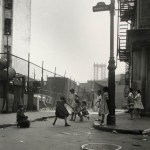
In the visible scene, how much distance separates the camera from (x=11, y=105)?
22453 mm

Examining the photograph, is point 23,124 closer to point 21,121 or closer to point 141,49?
point 21,121

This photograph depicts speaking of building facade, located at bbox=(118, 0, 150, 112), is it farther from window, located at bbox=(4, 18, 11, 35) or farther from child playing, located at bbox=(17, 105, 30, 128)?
window, located at bbox=(4, 18, 11, 35)

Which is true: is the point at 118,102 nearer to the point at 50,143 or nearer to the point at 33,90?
the point at 33,90

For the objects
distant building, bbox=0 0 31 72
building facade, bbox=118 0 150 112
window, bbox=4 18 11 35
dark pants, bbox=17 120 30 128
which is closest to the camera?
dark pants, bbox=17 120 30 128

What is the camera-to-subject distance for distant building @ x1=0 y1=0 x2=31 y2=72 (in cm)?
4688

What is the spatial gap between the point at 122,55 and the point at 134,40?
9510 mm

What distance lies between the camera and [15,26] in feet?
160

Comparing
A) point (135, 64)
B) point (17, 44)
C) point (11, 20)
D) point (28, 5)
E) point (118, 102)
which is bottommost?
point (118, 102)

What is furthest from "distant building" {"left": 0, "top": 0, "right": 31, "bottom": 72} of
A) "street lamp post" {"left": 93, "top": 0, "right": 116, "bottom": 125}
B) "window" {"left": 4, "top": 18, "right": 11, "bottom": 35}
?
"street lamp post" {"left": 93, "top": 0, "right": 116, "bottom": 125}

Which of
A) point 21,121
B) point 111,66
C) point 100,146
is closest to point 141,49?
point 111,66

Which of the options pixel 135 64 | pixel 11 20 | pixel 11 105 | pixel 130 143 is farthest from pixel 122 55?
pixel 11 20

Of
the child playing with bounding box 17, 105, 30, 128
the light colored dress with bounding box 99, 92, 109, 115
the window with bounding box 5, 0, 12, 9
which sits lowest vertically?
the child playing with bounding box 17, 105, 30, 128

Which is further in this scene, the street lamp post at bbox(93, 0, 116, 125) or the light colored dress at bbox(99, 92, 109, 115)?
the light colored dress at bbox(99, 92, 109, 115)

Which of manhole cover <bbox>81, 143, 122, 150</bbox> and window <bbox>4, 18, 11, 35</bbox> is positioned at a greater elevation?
window <bbox>4, 18, 11, 35</bbox>
